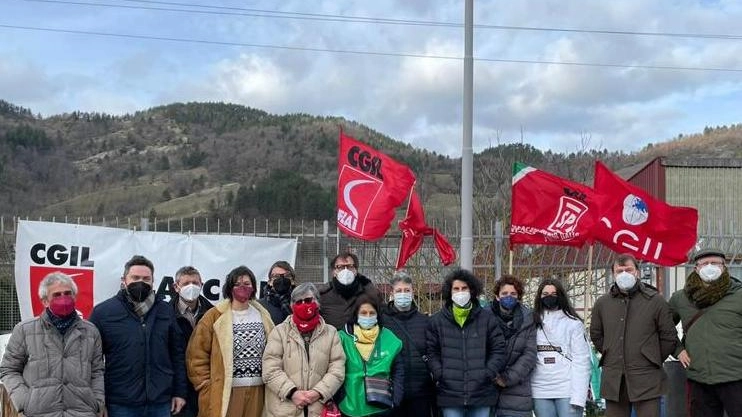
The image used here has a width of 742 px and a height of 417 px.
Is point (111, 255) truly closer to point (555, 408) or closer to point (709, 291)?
point (555, 408)

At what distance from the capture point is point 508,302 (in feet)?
24.2

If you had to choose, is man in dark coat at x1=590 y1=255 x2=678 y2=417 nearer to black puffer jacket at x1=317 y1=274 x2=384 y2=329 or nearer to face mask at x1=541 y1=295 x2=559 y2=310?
face mask at x1=541 y1=295 x2=559 y2=310

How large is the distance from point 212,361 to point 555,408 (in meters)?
2.90

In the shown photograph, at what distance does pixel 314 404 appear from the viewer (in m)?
6.69

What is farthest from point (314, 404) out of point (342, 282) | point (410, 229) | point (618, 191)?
point (618, 191)

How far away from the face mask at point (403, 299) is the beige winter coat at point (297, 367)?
722 mm

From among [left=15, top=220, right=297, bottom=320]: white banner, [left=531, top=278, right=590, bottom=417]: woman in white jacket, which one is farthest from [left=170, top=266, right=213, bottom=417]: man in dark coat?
[left=15, top=220, right=297, bottom=320]: white banner

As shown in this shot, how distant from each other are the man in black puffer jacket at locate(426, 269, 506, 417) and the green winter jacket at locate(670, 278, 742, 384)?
1744 mm

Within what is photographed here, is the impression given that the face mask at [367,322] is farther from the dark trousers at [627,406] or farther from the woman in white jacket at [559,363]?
the dark trousers at [627,406]

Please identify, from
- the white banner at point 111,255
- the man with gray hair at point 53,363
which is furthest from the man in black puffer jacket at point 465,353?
the white banner at point 111,255

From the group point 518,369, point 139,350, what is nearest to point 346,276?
point 518,369

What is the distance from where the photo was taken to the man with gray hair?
605cm

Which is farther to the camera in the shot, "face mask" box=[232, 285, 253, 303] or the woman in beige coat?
"face mask" box=[232, 285, 253, 303]

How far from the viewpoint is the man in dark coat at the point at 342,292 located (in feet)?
24.7
